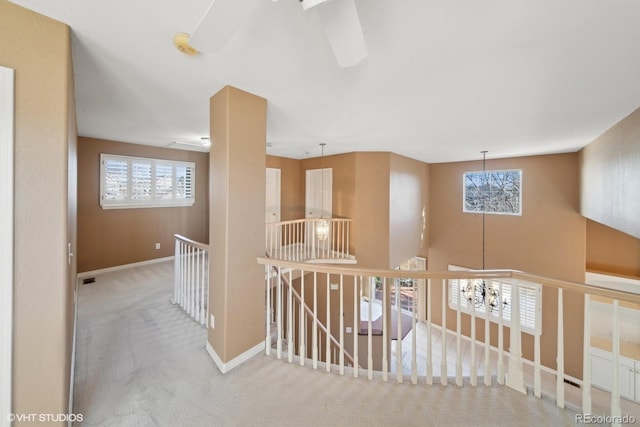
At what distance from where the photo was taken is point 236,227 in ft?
7.23

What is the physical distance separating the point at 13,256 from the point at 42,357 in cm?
57

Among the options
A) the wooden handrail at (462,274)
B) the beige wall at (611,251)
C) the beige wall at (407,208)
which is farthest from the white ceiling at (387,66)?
the beige wall at (611,251)

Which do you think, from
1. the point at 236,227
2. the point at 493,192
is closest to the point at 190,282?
the point at 236,227

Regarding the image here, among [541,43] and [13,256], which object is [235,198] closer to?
[13,256]

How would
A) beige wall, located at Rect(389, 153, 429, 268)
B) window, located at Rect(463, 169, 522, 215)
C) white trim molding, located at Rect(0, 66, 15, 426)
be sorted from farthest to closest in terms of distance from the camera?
window, located at Rect(463, 169, 522, 215), beige wall, located at Rect(389, 153, 429, 268), white trim molding, located at Rect(0, 66, 15, 426)

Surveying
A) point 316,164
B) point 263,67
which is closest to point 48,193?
point 263,67

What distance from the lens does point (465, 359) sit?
5.74 m

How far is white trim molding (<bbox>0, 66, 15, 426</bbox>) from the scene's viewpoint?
4.09ft

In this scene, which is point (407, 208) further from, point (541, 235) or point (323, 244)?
point (541, 235)

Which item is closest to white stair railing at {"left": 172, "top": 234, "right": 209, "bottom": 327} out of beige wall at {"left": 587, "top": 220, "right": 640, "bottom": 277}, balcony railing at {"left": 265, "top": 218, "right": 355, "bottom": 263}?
balcony railing at {"left": 265, "top": 218, "right": 355, "bottom": 263}

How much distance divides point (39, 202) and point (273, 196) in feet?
17.0

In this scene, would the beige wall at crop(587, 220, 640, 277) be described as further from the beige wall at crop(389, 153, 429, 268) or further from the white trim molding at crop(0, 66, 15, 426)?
the white trim molding at crop(0, 66, 15, 426)

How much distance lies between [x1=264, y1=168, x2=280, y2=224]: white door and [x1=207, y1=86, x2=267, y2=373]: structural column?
3971 millimetres

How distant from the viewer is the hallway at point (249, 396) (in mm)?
1633
